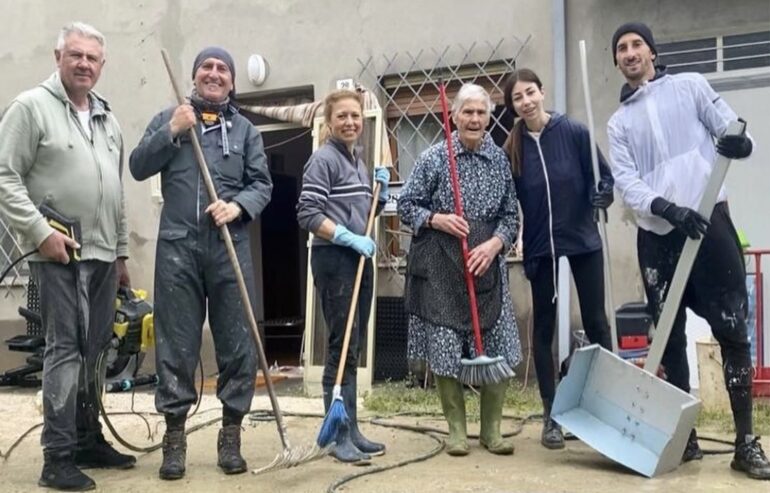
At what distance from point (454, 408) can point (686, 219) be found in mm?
1280

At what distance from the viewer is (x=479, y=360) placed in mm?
3430

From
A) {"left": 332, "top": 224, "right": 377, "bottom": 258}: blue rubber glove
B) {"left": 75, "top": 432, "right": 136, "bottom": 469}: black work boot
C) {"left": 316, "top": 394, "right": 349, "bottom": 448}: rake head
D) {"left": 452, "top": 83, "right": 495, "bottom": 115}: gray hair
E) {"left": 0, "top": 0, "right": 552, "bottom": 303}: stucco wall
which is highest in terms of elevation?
{"left": 0, "top": 0, "right": 552, "bottom": 303}: stucco wall

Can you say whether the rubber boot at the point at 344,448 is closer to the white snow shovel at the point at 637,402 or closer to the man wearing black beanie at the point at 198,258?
the man wearing black beanie at the point at 198,258

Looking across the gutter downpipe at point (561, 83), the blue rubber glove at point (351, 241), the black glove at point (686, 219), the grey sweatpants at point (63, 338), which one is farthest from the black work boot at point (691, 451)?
the grey sweatpants at point (63, 338)

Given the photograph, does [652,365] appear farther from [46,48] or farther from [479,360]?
[46,48]

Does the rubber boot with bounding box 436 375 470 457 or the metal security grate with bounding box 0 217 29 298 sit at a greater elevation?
the metal security grate with bounding box 0 217 29 298

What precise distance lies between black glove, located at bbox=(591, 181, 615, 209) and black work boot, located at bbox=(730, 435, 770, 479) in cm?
108

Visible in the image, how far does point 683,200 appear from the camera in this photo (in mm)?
3207

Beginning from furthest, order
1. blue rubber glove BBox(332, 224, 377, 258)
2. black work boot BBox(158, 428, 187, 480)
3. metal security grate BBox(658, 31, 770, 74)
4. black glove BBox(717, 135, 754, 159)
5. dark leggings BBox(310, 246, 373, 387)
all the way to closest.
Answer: metal security grate BBox(658, 31, 770, 74)
dark leggings BBox(310, 246, 373, 387)
blue rubber glove BBox(332, 224, 377, 258)
black work boot BBox(158, 428, 187, 480)
black glove BBox(717, 135, 754, 159)

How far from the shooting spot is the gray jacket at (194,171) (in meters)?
3.29

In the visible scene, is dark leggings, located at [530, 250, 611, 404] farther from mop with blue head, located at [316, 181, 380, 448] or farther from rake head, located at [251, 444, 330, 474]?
rake head, located at [251, 444, 330, 474]

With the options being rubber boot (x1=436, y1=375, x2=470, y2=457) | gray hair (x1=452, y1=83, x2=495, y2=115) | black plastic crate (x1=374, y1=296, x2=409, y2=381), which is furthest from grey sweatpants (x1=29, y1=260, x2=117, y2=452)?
black plastic crate (x1=374, y1=296, x2=409, y2=381)

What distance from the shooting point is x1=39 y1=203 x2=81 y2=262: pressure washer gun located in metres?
3.16

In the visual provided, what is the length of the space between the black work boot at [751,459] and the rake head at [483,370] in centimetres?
93
